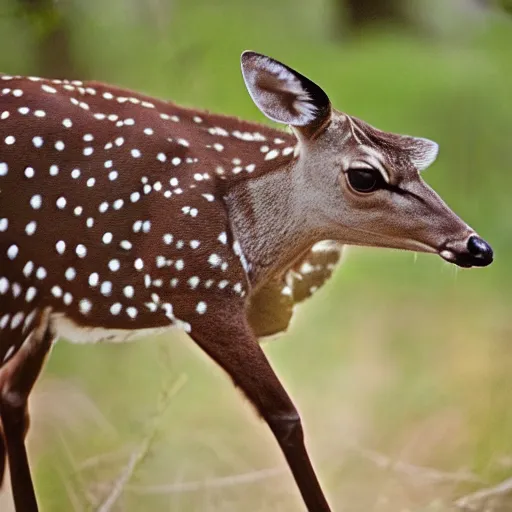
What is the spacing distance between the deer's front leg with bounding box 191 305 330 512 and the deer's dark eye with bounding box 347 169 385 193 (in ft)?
1.06

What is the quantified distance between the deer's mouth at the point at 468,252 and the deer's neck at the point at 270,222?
23 centimetres

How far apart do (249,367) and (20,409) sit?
19.2 inches

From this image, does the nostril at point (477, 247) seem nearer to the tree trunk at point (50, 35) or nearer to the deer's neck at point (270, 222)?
the deer's neck at point (270, 222)

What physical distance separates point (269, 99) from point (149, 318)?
479 millimetres

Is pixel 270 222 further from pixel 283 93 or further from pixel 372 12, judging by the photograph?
pixel 372 12

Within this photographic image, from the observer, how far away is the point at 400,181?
4.88 ft

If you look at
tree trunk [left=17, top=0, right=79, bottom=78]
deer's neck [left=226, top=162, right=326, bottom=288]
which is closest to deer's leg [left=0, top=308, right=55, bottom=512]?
deer's neck [left=226, top=162, right=326, bottom=288]

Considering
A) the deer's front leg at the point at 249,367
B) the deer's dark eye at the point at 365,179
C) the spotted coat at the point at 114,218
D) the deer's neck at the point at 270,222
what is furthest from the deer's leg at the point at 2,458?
the deer's dark eye at the point at 365,179

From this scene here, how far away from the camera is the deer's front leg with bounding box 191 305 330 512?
1536mm

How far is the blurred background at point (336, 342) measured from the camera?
1639mm

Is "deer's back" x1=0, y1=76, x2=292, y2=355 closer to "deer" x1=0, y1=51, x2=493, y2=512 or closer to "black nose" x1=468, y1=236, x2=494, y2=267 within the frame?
"deer" x1=0, y1=51, x2=493, y2=512

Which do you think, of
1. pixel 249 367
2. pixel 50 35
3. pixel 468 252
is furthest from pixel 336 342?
pixel 50 35

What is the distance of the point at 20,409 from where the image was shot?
5.38 feet

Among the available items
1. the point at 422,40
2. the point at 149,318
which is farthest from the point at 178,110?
the point at 422,40
